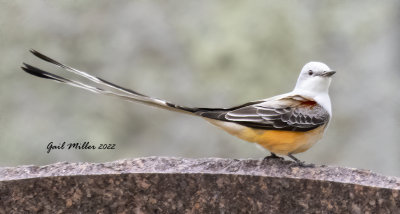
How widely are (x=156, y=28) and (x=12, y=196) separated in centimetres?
207

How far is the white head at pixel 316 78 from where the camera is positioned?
167 cm

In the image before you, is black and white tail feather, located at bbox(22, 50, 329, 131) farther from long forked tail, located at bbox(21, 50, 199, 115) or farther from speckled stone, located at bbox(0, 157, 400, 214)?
speckled stone, located at bbox(0, 157, 400, 214)

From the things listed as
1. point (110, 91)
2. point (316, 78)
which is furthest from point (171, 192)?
point (316, 78)

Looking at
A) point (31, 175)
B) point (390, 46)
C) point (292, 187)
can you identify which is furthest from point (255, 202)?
point (390, 46)

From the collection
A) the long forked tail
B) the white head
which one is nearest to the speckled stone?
the long forked tail

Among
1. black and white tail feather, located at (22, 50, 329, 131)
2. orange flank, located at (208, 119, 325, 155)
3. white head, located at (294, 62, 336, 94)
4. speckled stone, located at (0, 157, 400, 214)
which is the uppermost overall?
white head, located at (294, 62, 336, 94)

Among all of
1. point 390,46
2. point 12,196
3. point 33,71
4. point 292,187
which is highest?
point 390,46

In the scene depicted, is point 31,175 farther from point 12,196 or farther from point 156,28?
point 156,28

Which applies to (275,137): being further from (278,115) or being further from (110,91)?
(110,91)

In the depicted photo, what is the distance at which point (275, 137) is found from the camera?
1.60 meters

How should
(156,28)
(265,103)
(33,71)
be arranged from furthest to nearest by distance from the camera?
1. (156,28)
2. (265,103)
3. (33,71)

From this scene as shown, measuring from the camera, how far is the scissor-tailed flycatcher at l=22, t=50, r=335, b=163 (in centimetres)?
153

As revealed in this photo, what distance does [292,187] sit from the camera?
1.38 metres

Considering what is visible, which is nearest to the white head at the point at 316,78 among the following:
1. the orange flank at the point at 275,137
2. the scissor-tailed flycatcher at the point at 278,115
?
the scissor-tailed flycatcher at the point at 278,115
